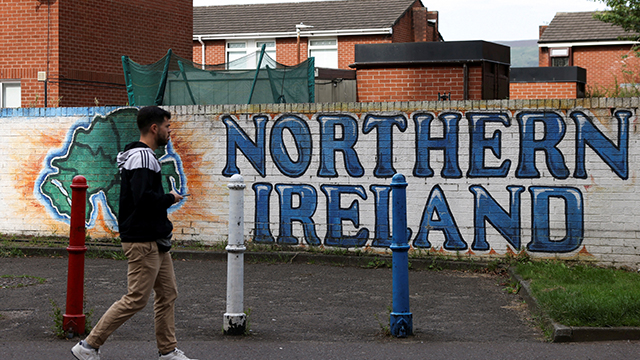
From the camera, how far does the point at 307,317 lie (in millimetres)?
6977

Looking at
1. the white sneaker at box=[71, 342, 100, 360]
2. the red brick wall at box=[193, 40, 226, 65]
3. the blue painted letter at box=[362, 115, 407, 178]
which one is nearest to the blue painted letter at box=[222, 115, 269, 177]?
the blue painted letter at box=[362, 115, 407, 178]

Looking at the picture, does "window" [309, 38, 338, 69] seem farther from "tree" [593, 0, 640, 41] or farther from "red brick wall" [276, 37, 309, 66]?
"tree" [593, 0, 640, 41]

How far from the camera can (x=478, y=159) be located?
995 centimetres

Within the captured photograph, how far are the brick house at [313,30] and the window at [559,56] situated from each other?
6.10m

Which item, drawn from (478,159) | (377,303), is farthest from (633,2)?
(377,303)

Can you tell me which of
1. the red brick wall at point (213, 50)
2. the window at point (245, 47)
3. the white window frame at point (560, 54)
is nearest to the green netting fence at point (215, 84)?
the window at point (245, 47)

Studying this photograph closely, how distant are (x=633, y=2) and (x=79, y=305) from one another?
17.8m

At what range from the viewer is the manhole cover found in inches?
334

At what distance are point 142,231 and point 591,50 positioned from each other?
35.0 meters

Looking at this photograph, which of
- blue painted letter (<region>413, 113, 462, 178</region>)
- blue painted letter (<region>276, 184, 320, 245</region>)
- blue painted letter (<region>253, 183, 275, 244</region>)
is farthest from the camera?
blue painted letter (<region>253, 183, 275, 244</region>)

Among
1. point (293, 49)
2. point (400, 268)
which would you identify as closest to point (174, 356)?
point (400, 268)

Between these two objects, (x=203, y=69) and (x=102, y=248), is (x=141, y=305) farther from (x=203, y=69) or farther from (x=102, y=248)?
(x=203, y=69)

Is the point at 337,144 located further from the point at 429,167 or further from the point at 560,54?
the point at 560,54

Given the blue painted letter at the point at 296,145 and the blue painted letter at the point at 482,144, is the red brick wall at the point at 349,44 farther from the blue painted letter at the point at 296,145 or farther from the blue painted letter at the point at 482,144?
the blue painted letter at the point at 482,144
